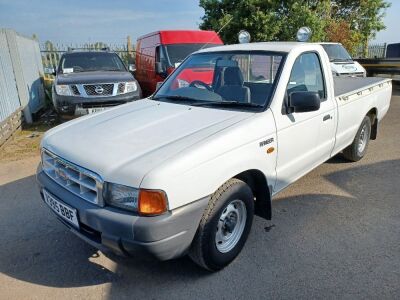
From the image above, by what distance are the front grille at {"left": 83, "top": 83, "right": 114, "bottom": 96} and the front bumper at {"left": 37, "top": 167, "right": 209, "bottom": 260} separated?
525cm

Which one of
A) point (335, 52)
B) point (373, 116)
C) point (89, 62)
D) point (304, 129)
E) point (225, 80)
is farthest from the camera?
point (335, 52)

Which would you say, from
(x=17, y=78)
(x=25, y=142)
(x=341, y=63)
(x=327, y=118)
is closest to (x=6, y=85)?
(x=17, y=78)

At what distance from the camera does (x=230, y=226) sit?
2896 millimetres

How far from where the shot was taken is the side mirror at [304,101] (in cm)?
301

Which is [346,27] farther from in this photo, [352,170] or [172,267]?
[172,267]

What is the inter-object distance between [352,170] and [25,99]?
7.66 meters

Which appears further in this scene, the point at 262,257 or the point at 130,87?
the point at 130,87

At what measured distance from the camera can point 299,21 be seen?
49.8ft

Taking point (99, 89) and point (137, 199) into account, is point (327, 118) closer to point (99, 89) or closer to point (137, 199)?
point (137, 199)

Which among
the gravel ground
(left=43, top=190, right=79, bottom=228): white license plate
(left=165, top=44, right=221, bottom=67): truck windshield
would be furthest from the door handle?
(left=165, top=44, right=221, bottom=67): truck windshield

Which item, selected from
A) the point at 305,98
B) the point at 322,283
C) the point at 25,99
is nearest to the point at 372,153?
the point at 305,98

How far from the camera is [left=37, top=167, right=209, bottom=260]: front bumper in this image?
7.13ft

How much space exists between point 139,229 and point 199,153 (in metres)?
0.65

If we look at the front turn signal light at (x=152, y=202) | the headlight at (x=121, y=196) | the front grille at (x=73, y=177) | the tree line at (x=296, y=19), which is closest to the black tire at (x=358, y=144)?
the front turn signal light at (x=152, y=202)
